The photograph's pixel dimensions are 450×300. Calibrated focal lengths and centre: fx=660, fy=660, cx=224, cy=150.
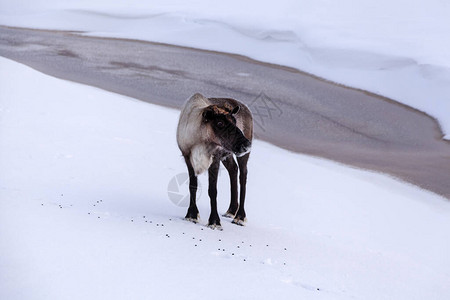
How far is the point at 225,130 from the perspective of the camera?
5625 mm

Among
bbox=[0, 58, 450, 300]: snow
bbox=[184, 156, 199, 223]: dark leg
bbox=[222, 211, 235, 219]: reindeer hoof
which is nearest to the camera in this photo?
bbox=[0, 58, 450, 300]: snow

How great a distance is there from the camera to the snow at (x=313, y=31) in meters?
16.2

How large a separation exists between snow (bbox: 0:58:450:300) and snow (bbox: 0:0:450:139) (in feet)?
19.9

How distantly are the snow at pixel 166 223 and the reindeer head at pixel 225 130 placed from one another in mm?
787

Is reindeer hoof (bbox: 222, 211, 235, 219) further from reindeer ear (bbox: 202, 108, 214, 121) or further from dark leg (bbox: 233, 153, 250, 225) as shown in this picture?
reindeer ear (bbox: 202, 108, 214, 121)

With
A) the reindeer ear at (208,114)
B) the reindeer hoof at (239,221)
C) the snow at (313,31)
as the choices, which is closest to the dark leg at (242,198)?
the reindeer hoof at (239,221)

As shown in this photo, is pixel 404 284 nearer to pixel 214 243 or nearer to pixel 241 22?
pixel 214 243

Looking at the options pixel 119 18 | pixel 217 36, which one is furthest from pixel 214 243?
pixel 119 18

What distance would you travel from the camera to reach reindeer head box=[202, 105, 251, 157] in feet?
18.2

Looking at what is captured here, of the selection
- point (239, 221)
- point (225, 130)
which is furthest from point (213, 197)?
point (225, 130)

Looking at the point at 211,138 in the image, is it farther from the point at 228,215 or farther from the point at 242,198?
the point at 228,215

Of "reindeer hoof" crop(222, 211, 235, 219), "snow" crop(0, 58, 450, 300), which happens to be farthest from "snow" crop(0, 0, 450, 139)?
"reindeer hoof" crop(222, 211, 235, 219)

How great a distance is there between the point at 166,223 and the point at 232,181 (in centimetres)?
110

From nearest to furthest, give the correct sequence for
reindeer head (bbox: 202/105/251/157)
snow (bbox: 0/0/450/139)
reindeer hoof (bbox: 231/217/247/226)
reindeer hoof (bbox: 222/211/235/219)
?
1. reindeer head (bbox: 202/105/251/157)
2. reindeer hoof (bbox: 231/217/247/226)
3. reindeer hoof (bbox: 222/211/235/219)
4. snow (bbox: 0/0/450/139)
